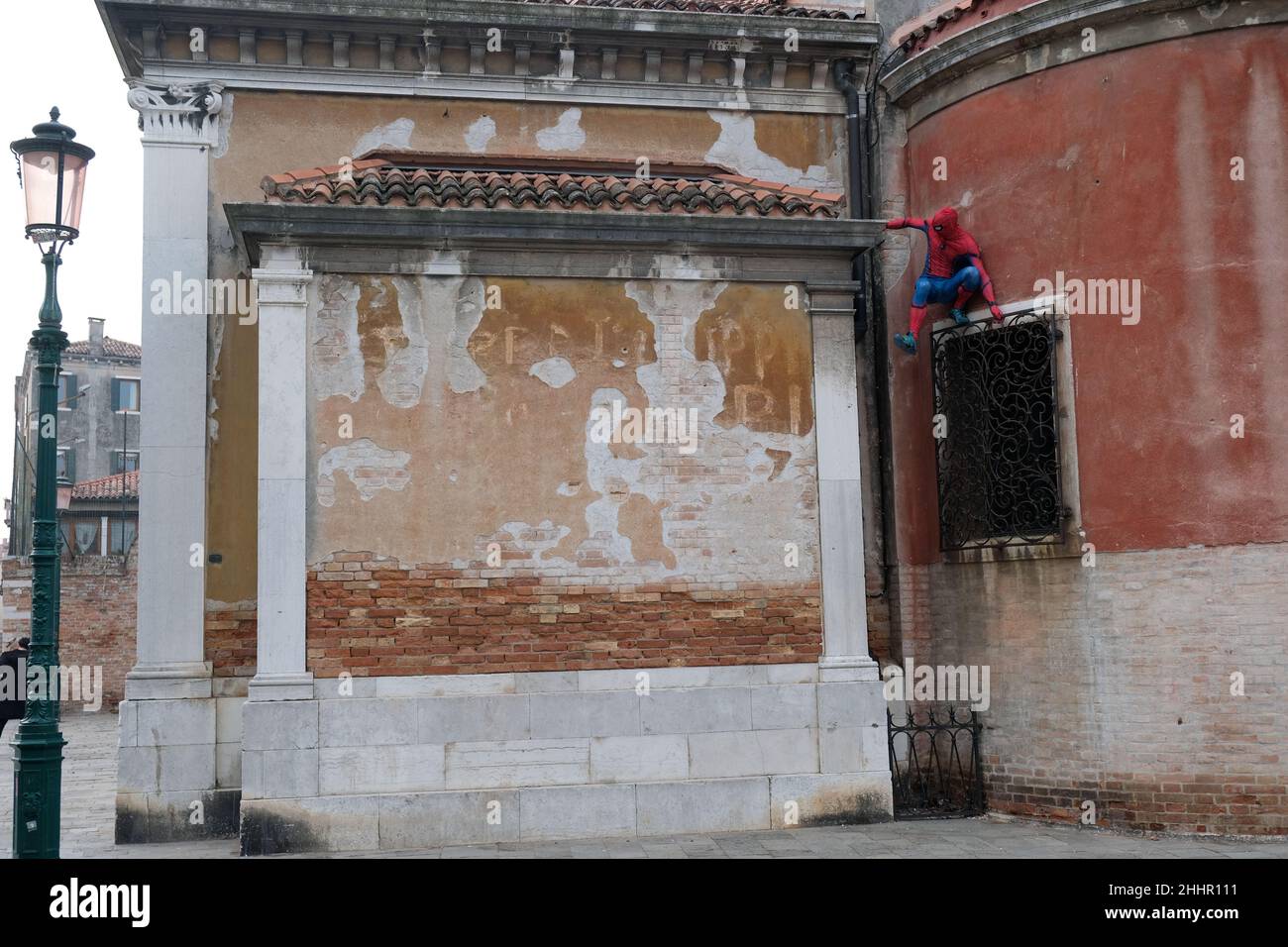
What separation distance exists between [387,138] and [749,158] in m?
3.37

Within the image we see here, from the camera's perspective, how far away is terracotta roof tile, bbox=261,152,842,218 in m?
10.2

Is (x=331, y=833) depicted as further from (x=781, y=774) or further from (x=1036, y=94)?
(x=1036, y=94)

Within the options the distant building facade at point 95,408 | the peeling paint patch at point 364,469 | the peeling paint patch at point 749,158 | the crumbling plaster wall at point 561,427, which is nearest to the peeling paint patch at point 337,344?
the crumbling plaster wall at point 561,427

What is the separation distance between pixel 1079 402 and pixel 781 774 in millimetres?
3776

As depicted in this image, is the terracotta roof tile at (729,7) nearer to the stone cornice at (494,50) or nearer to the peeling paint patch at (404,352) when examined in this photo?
the stone cornice at (494,50)

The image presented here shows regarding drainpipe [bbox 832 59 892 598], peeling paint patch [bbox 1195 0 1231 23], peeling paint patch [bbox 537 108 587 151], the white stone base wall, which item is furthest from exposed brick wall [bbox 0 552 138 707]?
peeling paint patch [bbox 1195 0 1231 23]

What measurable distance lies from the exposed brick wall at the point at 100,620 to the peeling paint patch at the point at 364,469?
69.6 feet

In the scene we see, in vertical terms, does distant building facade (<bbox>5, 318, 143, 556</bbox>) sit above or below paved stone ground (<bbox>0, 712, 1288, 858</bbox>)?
above

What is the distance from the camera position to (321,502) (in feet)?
32.6

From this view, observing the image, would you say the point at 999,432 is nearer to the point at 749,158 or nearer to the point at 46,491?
the point at 749,158

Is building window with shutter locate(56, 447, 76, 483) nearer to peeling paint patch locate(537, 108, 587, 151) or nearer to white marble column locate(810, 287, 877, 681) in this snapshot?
peeling paint patch locate(537, 108, 587, 151)

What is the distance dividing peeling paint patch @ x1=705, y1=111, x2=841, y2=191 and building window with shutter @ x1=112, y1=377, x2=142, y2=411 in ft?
141

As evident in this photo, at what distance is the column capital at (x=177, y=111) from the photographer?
37.0 feet

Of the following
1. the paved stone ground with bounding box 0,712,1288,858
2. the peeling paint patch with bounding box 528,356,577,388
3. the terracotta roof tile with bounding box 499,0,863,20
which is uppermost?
the terracotta roof tile with bounding box 499,0,863,20
